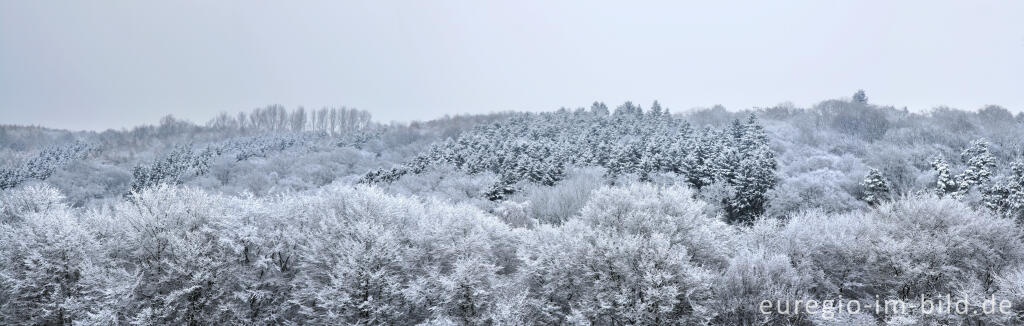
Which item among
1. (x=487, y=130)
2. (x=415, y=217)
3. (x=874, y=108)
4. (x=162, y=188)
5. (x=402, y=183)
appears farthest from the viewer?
(x=874, y=108)

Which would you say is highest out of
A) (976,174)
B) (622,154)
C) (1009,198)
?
(622,154)

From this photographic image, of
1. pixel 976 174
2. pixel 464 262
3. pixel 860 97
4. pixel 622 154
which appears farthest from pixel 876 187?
pixel 860 97

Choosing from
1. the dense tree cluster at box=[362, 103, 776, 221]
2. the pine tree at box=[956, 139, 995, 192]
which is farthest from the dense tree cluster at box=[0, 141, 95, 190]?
the pine tree at box=[956, 139, 995, 192]

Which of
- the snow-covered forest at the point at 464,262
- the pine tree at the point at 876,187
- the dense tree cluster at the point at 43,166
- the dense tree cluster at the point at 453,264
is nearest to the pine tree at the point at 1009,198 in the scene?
the pine tree at the point at 876,187

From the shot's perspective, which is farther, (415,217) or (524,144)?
(524,144)

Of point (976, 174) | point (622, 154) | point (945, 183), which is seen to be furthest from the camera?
point (622, 154)

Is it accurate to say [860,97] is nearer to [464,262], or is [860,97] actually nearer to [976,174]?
[976,174]

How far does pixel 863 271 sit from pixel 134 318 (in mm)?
35620

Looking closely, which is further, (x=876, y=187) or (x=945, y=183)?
(x=876, y=187)

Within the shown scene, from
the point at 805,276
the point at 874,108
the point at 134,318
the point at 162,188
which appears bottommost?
the point at 134,318

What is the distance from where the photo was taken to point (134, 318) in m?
26.9

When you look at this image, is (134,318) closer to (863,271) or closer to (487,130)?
(863,271)

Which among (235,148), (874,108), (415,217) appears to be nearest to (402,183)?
(415,217)

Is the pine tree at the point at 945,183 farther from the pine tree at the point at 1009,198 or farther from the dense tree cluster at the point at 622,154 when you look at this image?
the dense tree cluster at the point at 622,154
